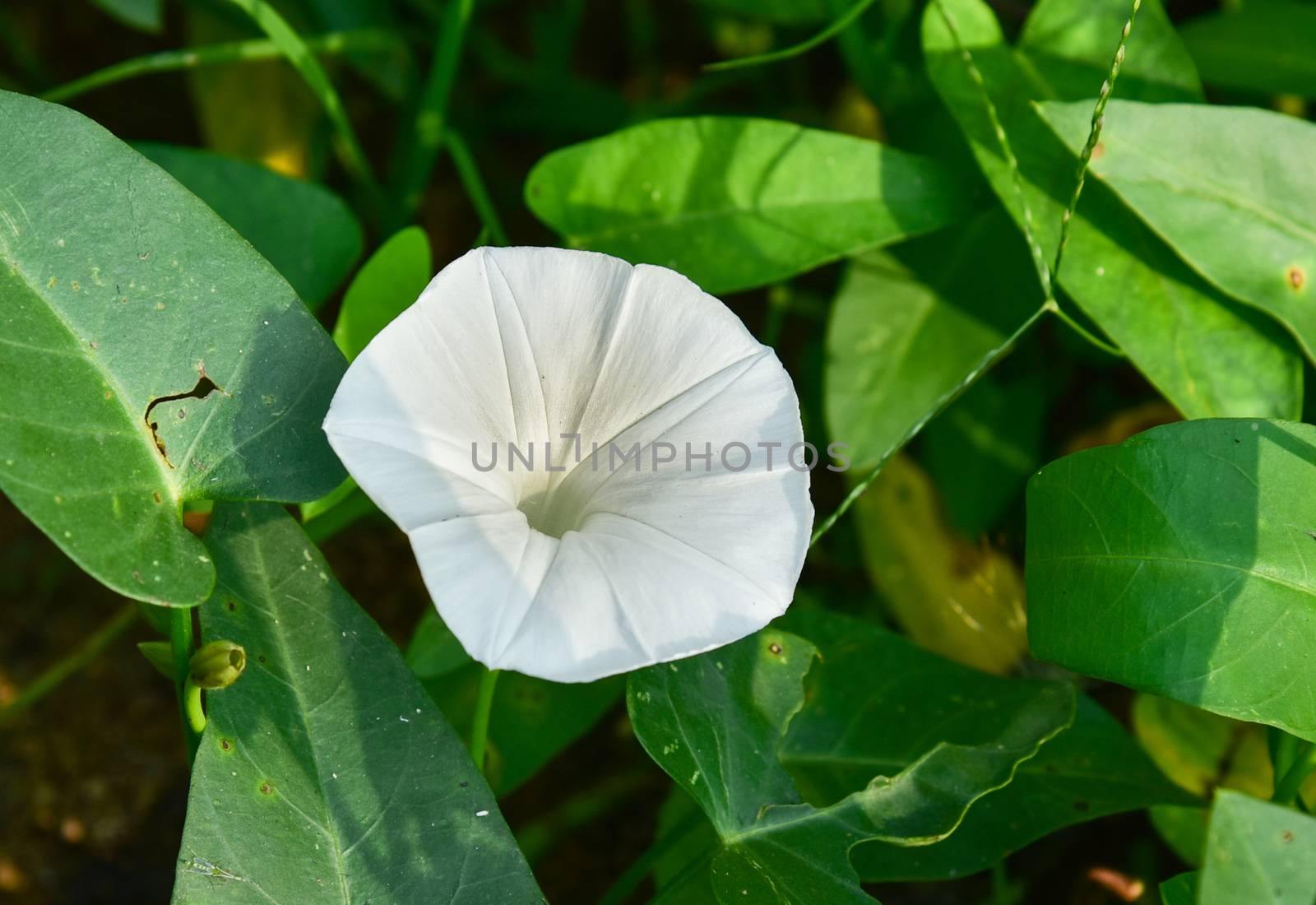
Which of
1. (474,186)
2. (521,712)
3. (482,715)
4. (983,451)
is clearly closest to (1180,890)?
(482,715)

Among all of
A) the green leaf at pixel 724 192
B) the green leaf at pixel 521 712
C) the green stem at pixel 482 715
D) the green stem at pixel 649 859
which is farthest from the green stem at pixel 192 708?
the green leaf at pixel 724 192

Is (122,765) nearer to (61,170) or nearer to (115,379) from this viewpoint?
(115,379)

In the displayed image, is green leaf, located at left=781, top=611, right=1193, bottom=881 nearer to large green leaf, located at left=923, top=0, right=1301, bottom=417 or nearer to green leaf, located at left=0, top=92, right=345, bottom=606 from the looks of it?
large green leaf, located at left=923, top=0, right=1301, bottom=417

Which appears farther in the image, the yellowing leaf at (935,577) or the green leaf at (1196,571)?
the yellowing leaf at (935,577)

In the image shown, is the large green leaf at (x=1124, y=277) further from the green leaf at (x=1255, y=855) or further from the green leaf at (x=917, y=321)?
the green leaf at (x=1255, y=855)

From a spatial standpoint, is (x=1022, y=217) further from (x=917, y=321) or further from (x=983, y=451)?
(x=983, y=451)
